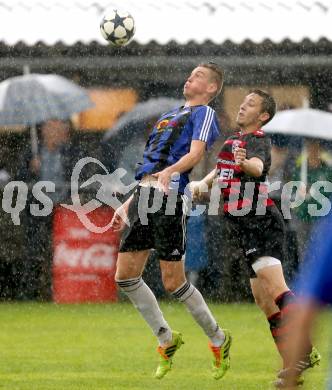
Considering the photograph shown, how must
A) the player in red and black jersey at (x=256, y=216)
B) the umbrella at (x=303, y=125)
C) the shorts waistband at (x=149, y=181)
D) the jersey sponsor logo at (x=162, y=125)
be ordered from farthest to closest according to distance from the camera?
the umbrella at (x=303, y=125) → the jersey sponsor logo at (x=162, y=125) → the shorts waistband at (x=149, y=181) → the player in red and black jersey at (x=256, y=216)

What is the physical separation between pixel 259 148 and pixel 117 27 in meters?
4.44

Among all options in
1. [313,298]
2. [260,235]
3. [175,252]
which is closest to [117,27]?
[175,252]

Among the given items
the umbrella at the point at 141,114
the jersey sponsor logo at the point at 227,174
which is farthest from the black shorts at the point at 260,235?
the umbrella at the point at 141,114

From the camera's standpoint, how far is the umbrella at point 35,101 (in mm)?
16156

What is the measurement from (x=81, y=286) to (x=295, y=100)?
4.23 m

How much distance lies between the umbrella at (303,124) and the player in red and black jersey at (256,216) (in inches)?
314

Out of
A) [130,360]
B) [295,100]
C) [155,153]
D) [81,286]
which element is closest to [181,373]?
Result: [130,360]

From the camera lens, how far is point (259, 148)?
7520 millimetres

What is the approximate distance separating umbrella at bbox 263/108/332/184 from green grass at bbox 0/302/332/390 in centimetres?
235

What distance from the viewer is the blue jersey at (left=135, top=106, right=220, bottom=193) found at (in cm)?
795

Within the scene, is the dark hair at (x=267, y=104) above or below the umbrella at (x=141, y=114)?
above

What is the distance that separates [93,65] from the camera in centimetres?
1655

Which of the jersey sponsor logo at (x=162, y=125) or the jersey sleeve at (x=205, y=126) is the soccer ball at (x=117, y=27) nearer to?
the jersey sponsor logo at (x=162, y=125)

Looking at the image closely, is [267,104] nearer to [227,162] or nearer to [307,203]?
[227,162]
